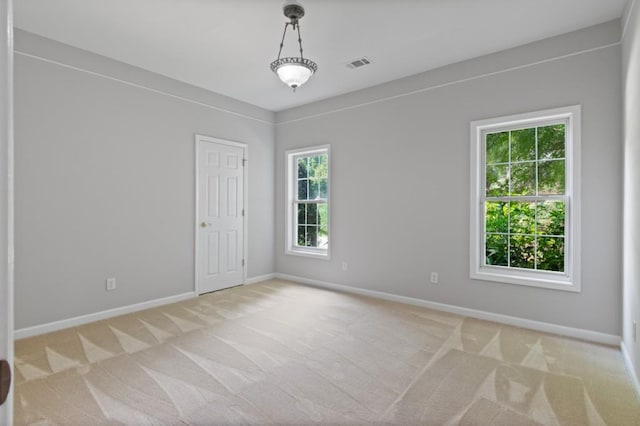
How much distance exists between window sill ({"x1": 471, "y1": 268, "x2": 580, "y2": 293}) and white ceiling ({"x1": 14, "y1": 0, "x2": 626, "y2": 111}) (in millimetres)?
2435

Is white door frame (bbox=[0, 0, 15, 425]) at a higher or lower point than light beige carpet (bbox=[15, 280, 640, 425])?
higher

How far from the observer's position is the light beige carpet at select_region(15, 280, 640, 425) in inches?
81.7

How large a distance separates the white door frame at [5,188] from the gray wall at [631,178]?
10.3 feet

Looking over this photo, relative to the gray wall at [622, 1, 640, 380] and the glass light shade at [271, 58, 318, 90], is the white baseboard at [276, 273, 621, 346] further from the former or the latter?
the glass light shade at [271, 58, 318, 90]

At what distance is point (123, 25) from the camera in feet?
10.3

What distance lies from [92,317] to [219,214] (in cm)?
201

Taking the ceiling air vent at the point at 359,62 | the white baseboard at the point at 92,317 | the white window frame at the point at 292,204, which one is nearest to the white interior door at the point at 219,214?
the white baseboard at the point at 92,317

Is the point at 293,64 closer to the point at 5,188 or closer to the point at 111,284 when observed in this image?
the point at 5,188

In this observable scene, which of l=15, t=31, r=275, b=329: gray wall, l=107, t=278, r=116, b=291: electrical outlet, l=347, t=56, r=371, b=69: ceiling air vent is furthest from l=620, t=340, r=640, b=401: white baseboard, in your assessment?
l=107, t=278, r=116, b=291: electrical outlet

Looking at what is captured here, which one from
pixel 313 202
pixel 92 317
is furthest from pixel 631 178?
pixel 92 317

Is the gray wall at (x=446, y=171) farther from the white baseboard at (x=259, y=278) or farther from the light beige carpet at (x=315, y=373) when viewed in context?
the light beige carpet at (x=315, y=373)

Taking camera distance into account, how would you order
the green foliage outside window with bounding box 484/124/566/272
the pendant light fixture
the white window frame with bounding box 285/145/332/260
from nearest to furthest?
1. the pendant light fixture
2. the green foliage outside window with bounding box 484/124/566/272
3. the white window frame with bounding box 285/145/332/260

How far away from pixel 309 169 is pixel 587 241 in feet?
12.5

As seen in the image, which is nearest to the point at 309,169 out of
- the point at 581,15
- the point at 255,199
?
the point at 255,199
